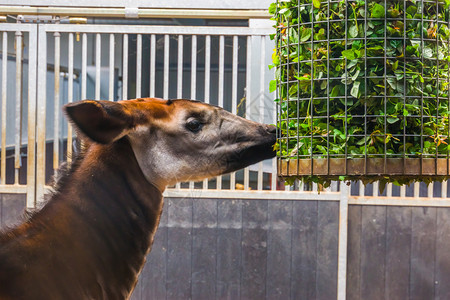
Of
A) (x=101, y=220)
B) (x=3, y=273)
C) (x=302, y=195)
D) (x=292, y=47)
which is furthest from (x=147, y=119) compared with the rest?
(x=302, y=195)

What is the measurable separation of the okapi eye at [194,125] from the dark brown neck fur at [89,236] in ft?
0.69

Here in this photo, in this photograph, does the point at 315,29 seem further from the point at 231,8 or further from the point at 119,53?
the point at 119,53

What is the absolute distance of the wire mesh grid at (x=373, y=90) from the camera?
1653mm

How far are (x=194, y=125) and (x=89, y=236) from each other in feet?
1.60

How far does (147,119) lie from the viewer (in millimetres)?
2004

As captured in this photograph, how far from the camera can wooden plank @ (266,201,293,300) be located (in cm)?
381

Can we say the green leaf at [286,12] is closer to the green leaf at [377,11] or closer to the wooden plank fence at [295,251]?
the green leaf at [377,11]

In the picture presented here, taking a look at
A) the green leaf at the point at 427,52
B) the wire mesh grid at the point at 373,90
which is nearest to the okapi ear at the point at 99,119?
the wire mesh grid at the point at 373,90

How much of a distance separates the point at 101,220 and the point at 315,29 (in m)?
0.82

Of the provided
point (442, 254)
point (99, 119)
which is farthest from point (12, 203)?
point (442, 254)

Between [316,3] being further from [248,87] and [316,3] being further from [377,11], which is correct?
[248,87]

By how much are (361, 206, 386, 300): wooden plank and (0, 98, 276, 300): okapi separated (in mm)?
1908

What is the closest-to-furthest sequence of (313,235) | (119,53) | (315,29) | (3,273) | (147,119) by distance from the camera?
(3,273) → (315,29) → (147,119) → (313,235) → (119,53)

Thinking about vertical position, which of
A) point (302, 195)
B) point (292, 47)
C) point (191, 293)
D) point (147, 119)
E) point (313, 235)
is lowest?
point (191, 293)
